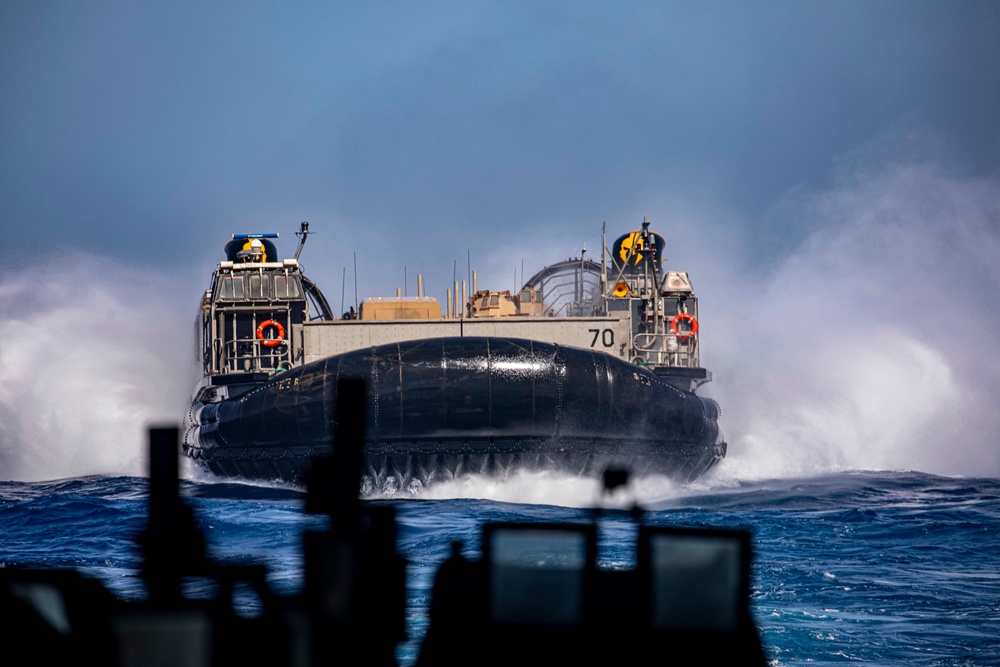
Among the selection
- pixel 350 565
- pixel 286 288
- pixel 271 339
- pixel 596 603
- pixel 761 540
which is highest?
pixel 286 288

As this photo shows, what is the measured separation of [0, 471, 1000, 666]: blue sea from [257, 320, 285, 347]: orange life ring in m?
2.62

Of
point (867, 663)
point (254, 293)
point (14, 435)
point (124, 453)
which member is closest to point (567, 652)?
point (867, 663)

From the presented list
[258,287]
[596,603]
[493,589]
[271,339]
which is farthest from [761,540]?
[258,287]

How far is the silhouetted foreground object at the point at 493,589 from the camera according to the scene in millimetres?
2449

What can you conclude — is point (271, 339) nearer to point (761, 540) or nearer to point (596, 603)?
point (761, 540)

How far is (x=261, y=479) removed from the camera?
16062 millimetres

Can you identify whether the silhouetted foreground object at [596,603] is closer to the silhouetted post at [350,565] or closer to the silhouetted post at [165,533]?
the silhouetted post at [350,565]

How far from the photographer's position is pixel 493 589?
2.65 m

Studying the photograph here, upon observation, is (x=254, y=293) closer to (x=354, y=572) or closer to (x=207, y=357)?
(x=207, y=357)

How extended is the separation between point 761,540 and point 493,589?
10311 millimetres

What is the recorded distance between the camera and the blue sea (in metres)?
8.27

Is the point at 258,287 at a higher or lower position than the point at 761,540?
higher

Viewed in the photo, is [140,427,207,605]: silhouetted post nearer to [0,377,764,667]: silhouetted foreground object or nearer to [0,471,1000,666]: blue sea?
[0,377,764,667]: silhouetted foreground object

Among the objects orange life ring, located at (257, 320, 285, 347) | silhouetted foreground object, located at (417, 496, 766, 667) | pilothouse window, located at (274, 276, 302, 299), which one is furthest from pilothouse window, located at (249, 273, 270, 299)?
silhouetted foreground object, located at (417, 496, 766, 667)
